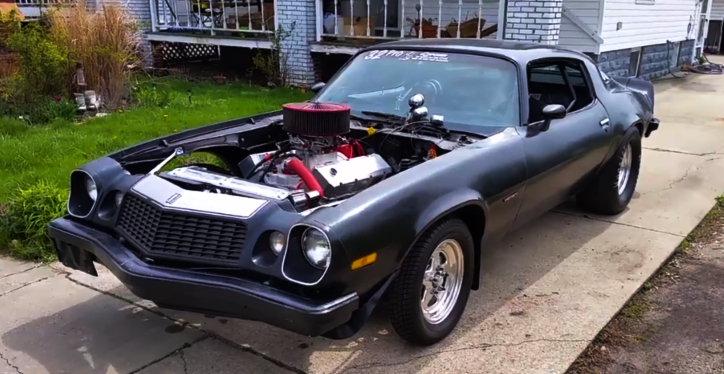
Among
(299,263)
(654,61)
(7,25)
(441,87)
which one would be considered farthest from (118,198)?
(654,61)

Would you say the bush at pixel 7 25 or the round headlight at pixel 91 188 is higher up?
the bush at pixel 7 25

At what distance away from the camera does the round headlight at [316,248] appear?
2658 mm

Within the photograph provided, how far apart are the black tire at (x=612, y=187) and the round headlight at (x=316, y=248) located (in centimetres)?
307

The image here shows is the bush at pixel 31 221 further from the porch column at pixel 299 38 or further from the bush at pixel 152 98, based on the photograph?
the porch column at pixel 299 38

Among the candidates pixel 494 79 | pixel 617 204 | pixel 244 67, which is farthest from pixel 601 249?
pixel 244 67

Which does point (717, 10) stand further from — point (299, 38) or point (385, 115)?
point (385, 115)

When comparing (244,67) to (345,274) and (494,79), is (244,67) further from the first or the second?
(345,274)

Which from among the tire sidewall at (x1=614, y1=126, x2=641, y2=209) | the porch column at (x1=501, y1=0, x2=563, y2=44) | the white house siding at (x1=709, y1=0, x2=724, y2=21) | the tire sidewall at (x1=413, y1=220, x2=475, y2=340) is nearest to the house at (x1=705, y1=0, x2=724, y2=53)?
the white house siding at (x1=709, y1=0, x2=724, y2=21)

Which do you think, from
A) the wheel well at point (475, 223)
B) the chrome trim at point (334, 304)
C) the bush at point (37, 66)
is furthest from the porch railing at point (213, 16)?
the chrome trim at point (334, 304)

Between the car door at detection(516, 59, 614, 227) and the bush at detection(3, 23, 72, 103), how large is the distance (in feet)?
18.7

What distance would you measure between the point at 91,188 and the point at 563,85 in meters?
3.59

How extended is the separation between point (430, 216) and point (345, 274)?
0.58m

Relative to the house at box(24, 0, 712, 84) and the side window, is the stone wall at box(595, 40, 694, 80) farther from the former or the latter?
the side window

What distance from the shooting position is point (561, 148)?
414 cm
